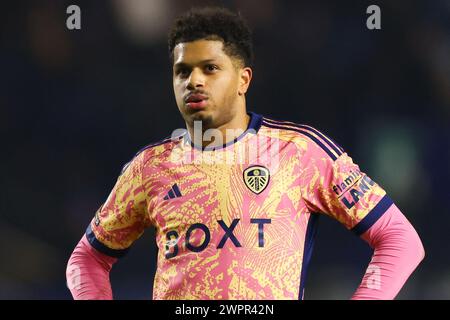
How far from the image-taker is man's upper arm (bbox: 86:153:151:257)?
307 cm

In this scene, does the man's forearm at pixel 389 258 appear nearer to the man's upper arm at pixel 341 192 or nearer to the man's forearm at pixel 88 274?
the man's upper arm at pixel 341 192

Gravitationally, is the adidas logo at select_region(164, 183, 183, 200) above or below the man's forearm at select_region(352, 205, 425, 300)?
above

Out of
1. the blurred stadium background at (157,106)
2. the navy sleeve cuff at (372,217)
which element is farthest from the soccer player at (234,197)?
the blurred stadium background at (157,106)

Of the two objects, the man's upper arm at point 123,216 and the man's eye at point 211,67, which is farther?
the man's upper arm at point 123,216

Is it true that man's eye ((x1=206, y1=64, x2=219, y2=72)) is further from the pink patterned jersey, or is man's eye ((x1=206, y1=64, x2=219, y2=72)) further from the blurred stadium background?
the blurred stadium background

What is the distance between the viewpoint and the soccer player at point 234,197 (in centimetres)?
279

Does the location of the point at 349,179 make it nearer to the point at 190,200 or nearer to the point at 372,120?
the point at 190,200

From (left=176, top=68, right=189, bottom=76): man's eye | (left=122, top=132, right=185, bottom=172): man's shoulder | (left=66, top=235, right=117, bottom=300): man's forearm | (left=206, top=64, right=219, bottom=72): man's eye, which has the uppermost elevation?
(left=206, top=64, right=219, bottom=72): man's eye

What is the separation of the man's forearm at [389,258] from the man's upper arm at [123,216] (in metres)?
0.82

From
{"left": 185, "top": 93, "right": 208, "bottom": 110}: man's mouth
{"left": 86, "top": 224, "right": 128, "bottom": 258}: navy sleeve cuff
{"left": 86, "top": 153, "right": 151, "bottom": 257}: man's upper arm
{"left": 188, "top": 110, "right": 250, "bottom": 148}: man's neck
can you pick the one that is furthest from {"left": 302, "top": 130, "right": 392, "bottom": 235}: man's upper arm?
{"left": 86, "top": 224, "right": 128, "bottom": 258}: navy sleeve cuff

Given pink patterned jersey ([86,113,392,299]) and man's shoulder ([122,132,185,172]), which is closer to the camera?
pink patterned jersey ([86,113,392,299])

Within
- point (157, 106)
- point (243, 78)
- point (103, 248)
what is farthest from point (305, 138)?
point (157, 106)

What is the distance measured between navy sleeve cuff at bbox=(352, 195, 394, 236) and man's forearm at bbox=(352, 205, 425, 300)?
13 mm

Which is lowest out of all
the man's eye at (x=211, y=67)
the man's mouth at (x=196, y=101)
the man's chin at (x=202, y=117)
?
the man's chin at (x=202, y=117)
